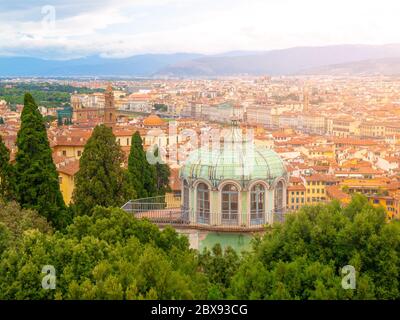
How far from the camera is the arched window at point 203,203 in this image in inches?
450

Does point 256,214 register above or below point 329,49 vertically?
below

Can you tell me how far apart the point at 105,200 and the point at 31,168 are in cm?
233

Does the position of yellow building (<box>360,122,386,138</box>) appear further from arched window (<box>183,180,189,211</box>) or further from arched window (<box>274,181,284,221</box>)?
arched window (<box>183,180,189,211</box>)

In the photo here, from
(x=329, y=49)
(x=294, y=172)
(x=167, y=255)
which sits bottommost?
(x=294, y=172)

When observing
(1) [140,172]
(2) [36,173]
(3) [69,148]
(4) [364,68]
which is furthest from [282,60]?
(2) [36,173]

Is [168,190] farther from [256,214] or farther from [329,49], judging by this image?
[329,49]

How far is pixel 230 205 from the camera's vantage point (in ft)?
37.3

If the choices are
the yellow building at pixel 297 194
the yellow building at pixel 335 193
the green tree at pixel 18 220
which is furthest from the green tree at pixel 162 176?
the green tree at pixel 18 220

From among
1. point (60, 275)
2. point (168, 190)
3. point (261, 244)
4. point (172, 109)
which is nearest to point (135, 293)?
point (60, 275)

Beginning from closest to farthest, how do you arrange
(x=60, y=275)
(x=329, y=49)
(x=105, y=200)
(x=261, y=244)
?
(x=60, y=275)
(x=261, y=244)
(x=105, y=200)
(x=329, y=49)

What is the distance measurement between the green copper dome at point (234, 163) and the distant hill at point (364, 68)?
81.5 m

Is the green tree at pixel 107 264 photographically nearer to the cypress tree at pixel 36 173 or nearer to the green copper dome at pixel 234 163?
the green copper dome at pixel 234 163

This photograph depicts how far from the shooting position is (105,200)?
1695 centimetres

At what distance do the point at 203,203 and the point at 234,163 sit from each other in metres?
0.84
